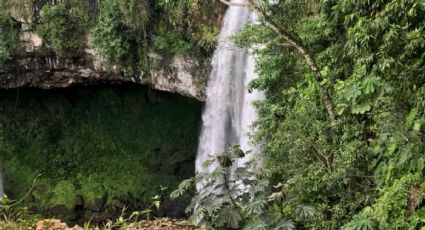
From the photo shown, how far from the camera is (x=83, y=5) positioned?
1095 centimetres

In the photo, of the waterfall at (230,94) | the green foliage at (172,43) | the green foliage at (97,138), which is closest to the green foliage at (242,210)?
the waterfall at (230,94)

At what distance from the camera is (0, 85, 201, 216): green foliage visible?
13062 millimetres

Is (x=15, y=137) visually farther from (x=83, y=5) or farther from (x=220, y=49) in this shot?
(x=220, y=49)

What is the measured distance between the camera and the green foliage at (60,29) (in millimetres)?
10883

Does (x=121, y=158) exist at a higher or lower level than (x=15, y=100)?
lower

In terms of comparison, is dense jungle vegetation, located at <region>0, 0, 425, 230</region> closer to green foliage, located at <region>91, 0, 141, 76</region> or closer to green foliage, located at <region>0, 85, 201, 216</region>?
green foliage, located at <region>91, 0, 141, 76</region>

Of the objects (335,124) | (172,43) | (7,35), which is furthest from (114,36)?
(335,124)

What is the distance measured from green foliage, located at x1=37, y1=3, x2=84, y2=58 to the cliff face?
26 cm

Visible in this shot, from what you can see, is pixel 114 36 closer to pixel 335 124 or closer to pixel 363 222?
pixel 335 124

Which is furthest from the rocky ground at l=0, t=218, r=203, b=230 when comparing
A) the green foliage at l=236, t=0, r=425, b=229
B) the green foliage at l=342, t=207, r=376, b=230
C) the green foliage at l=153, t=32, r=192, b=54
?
the green foliage at l=153, t=32, r=192, b=54

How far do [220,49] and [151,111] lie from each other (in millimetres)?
4014

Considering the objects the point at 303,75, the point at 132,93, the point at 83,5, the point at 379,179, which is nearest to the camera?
the point at 379,179

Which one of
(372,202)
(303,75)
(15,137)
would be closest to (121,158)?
(15,137)

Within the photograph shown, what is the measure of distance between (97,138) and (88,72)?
2441 mm
